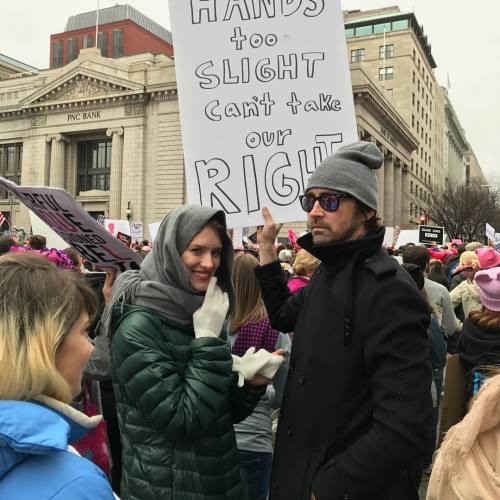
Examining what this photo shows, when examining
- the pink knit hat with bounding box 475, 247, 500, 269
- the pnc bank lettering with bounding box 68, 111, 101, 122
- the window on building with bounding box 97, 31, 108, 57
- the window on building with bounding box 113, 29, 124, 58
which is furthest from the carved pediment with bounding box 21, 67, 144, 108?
the pink knit hat with bounding box 475, 247, 500, 269

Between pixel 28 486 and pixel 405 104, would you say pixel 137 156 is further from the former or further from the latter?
pixel 28 486

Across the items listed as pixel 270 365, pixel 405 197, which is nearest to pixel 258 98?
pixel 270 365

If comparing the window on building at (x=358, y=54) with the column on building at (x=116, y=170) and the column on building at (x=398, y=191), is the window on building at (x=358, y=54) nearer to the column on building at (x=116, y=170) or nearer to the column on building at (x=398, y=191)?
the column on building at (x=398, y=191)

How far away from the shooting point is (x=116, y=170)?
4675 cm

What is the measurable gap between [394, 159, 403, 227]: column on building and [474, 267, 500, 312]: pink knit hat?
184ft

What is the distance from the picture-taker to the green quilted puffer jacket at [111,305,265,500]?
1.97m

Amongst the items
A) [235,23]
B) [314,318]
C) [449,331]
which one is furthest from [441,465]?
[449,331]

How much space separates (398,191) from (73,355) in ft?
200

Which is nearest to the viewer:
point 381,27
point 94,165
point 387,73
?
point 94,165

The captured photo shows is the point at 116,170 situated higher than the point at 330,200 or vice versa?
the point at 116,170

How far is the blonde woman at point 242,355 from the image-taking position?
3066 mm

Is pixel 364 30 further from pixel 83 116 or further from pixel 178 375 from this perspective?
pixel 178 375

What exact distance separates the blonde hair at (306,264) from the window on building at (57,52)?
3154 inches

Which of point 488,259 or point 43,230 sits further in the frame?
point 43,230
